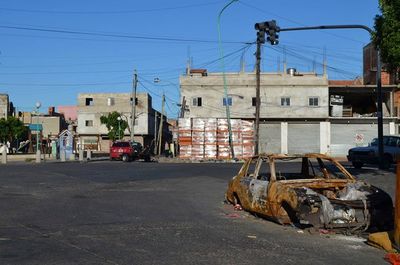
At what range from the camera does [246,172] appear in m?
13.3

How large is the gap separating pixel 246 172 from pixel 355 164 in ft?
57.0

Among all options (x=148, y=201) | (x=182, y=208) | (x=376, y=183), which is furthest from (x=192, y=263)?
(x=376, y=183)

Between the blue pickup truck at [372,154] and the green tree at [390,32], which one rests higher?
the green tree at [390,32]

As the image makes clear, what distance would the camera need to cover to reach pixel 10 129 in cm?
7994

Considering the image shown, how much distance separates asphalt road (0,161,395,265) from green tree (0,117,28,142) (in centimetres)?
6616

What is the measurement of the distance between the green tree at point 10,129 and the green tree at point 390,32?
72.3 m

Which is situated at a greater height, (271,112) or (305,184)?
(271,112)

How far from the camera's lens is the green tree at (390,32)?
43.6ft

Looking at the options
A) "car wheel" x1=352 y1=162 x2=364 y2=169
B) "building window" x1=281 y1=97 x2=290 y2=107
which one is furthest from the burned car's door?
"building window" x1=281 y1=97 x2=290 y2=107

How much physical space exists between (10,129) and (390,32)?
73532 millimetres

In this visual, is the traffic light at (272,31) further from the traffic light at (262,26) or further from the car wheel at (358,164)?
the car wheel at (358,164)

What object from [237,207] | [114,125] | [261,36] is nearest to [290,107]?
[114,125]

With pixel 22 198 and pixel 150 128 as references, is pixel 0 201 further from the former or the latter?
pixel 150 128

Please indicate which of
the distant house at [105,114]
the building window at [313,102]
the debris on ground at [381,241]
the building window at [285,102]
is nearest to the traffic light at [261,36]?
the debris on ground at [381,241]
